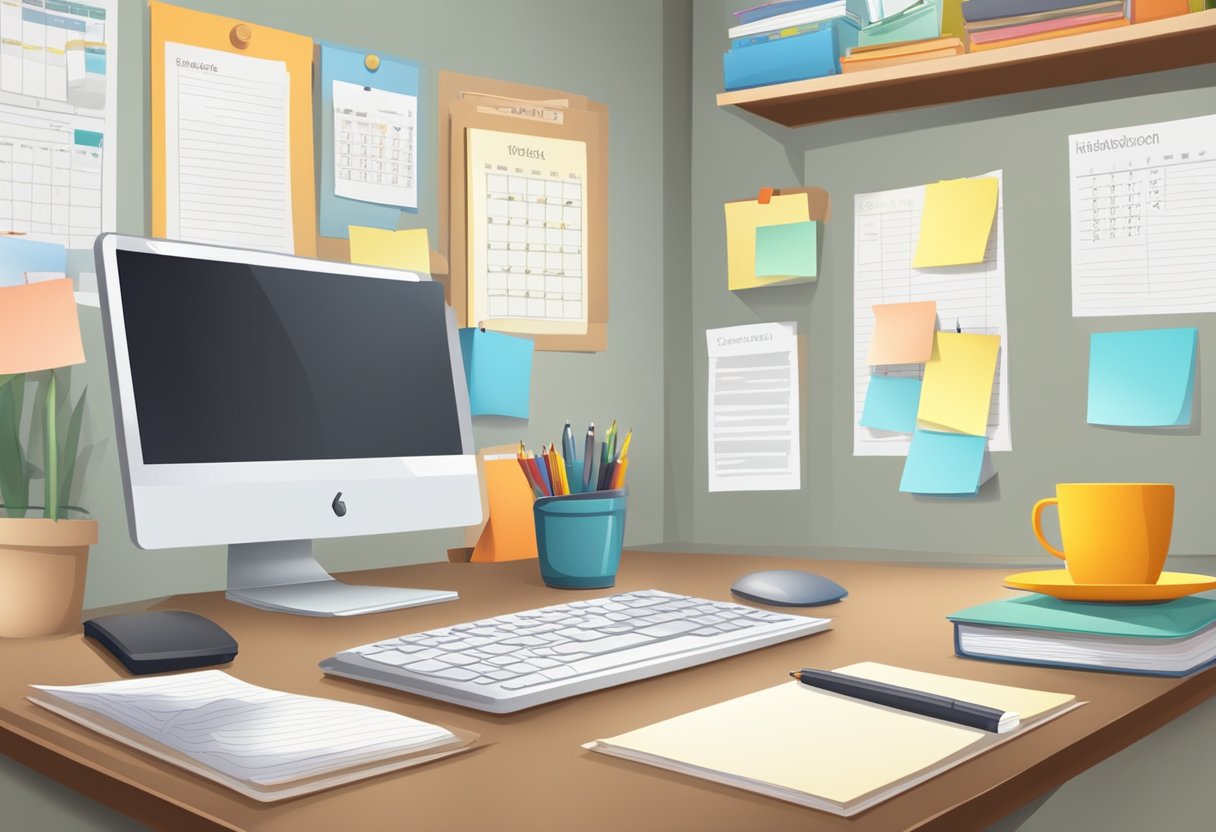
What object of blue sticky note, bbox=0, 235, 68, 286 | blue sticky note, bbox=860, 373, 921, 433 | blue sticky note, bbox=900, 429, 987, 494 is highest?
blue sticky note, bbox=0, 235, 68, 286

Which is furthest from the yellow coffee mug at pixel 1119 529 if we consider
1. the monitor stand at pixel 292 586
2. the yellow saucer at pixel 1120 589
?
the monitor stand at pixel 292 586

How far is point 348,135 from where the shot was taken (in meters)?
1.46

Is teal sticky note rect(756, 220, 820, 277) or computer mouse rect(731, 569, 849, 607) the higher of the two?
teal sticky note rect(756, 220, 820, 277)

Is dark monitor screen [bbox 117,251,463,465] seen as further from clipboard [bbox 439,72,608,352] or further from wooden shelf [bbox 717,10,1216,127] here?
wooden shelf [bbox 717,10,1216,127]

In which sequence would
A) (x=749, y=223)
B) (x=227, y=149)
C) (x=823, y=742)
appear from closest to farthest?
1. (x=823, y=742)
2. (x=227, y=149)
3. (x=749, y=223)

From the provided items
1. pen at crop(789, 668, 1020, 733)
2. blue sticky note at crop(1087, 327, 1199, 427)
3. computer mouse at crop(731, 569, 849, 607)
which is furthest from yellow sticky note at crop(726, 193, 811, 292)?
pen at crop(789, 668, 1020, 733)

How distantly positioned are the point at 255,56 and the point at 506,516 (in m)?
0.70

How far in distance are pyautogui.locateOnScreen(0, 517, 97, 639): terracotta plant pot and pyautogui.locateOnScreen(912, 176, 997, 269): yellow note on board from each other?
119 centimetres

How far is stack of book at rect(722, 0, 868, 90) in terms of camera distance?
1580 millimetres

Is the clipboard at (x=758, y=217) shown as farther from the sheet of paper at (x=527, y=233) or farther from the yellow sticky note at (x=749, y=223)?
the sheet of paper at (x=527, y=233)

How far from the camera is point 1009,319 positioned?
Answer: 60.6 inches

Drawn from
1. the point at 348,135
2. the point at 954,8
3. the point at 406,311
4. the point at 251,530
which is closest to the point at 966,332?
the point at 954,8

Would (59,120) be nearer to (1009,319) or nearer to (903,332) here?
(903,332)

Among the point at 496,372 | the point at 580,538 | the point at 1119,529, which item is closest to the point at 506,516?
the point at 496,372
